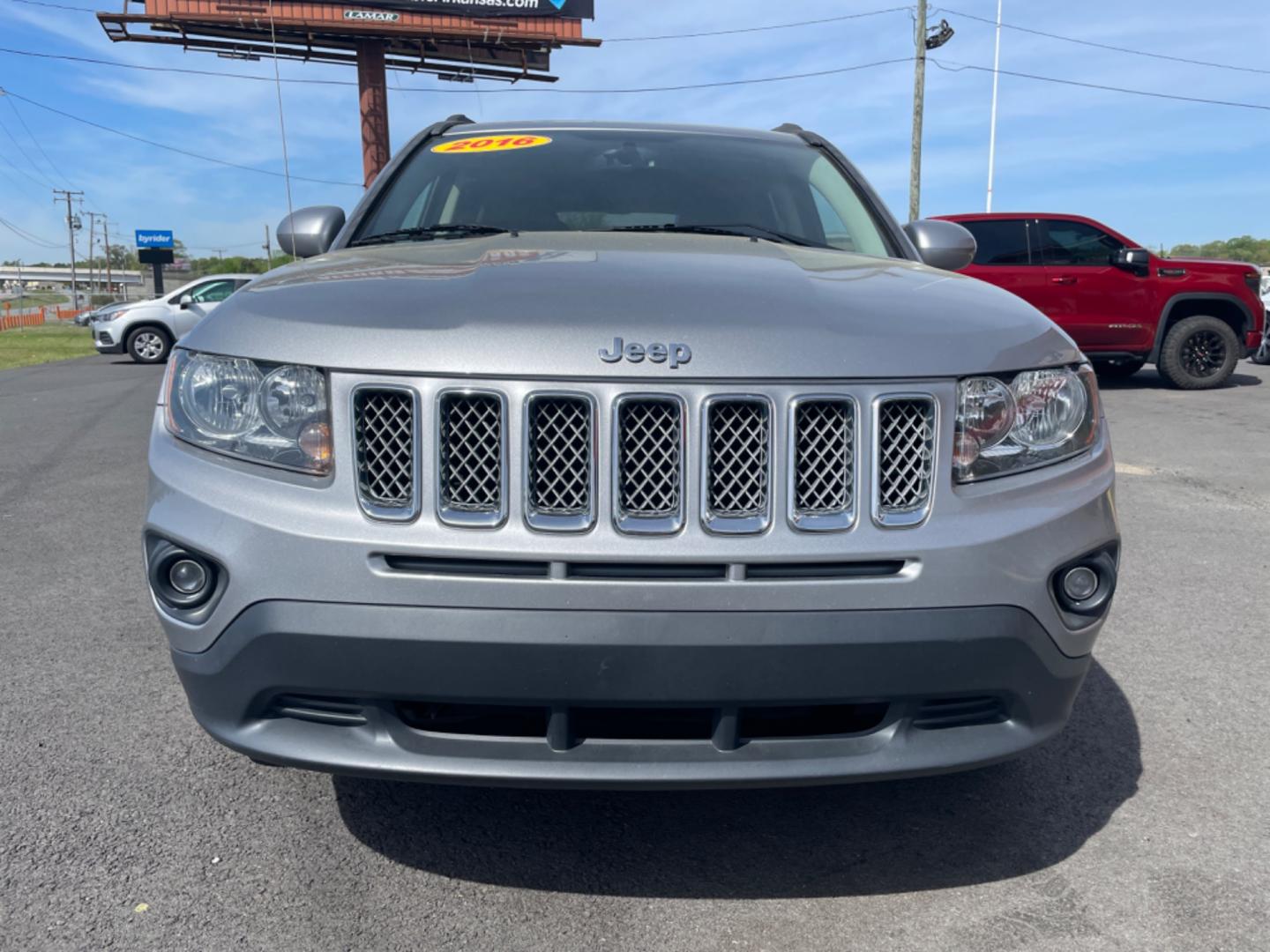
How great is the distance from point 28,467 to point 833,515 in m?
6.89

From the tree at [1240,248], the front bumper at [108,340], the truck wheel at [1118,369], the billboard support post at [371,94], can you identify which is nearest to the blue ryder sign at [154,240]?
the billboard support post at [371,94]

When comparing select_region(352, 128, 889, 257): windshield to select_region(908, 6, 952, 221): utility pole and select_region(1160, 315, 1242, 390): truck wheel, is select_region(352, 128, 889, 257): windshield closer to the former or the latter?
select_region(1160, 315, 1242, 390): truck wheel

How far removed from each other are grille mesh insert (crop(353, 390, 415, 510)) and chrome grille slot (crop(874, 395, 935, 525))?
32.4 inches

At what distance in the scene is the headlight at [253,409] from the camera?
1.96m

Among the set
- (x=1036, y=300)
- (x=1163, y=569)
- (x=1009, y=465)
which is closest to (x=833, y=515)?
(x=1009, y=465)

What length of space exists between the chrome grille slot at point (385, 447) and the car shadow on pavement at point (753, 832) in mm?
873

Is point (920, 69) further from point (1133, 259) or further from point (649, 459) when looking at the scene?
point (649, 459)

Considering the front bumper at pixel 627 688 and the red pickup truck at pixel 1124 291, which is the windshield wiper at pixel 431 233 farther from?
the red pickup truck at pixel 1124 291

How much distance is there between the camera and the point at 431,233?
123 inches

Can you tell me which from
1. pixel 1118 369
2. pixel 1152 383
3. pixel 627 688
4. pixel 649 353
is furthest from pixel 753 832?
pixel 1118 369

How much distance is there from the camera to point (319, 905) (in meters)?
2.14

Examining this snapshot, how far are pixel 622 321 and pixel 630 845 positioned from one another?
1172 mm

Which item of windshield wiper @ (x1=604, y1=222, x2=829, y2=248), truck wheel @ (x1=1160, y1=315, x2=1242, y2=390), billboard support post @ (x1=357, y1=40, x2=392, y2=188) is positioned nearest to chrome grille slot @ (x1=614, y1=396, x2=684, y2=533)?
windshield wiper @ (x1=604, y1=222, x2=829, y2=248)

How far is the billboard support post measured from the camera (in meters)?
32.4
